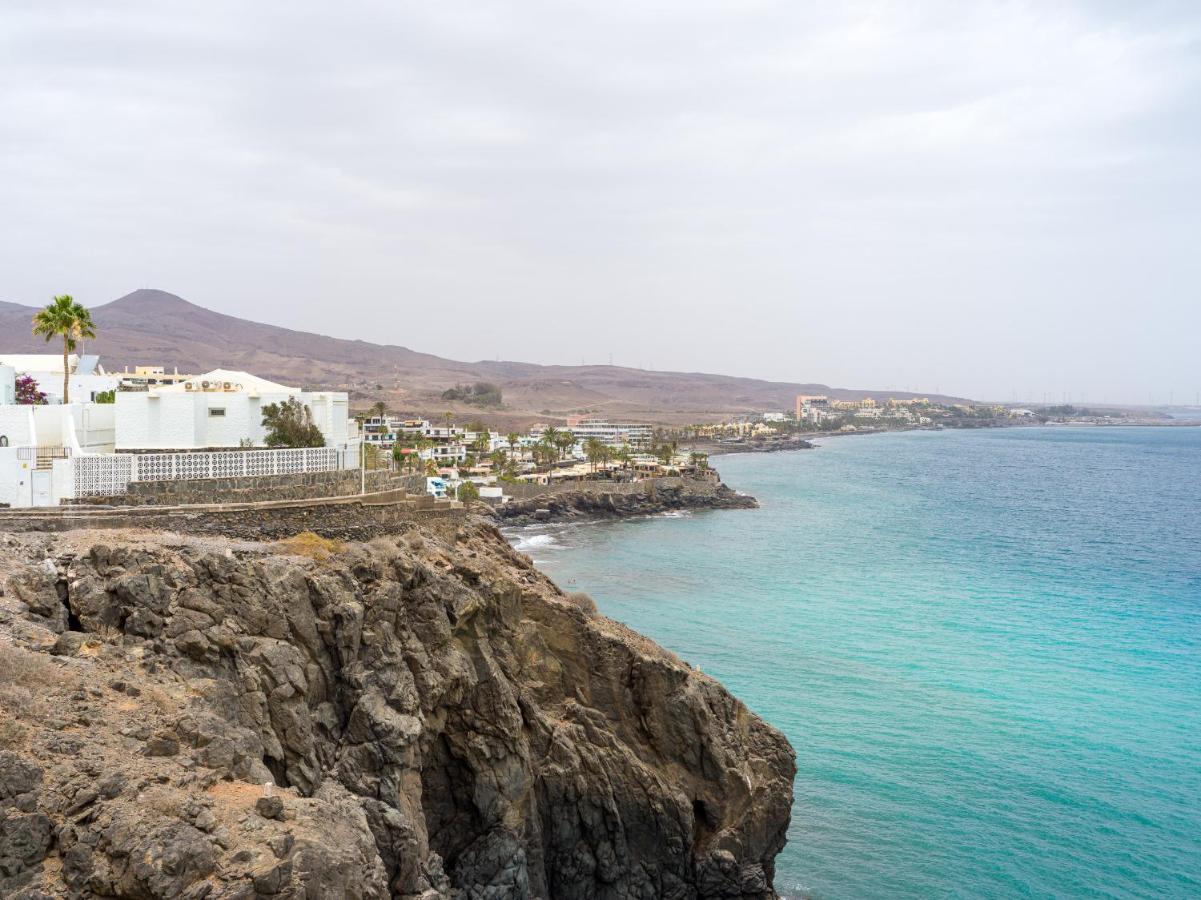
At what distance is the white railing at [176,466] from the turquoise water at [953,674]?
15523mm

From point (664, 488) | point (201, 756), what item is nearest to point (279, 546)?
point (201, 756)

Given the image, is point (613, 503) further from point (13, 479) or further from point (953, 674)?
point (13, 479)

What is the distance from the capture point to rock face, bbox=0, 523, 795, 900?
1041cm

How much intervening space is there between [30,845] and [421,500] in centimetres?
1577

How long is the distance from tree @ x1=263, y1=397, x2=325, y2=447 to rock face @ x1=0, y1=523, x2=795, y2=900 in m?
5.85

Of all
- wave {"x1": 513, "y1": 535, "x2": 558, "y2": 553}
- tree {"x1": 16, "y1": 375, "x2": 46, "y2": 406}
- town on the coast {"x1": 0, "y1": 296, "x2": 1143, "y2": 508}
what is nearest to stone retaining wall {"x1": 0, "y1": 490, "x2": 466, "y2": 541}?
town on the coast {"x1": 0, "y1": 296, "x2": 1143, "y2": 508}

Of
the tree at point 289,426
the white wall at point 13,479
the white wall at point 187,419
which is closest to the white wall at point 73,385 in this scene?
the white wall at point 187,419

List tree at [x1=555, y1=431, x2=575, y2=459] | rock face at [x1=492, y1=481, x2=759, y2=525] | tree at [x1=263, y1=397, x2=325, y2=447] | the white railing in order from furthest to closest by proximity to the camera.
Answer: tree at [x1=555, y1=431, x2=575, y2=459], rock face at [x1=492, y1=481, x2=759, y2=525], tree at [x1=263, y1=397, x2=325, y2=447], the white railing

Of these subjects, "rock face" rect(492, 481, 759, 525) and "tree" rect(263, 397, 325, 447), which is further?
"rock face" rect(492, 481, 759, 525)

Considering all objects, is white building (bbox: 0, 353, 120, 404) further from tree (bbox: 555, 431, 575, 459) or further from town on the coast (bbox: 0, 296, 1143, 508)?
tree (bbox: 555, 431, 575, 459)

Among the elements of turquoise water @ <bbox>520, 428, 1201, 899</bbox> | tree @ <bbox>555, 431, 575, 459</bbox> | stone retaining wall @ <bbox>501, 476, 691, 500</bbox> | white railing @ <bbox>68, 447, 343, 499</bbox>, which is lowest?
turquoise water @ <bbox>520, 428, 1201, 899</bbox>

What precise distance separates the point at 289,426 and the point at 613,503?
6971cm

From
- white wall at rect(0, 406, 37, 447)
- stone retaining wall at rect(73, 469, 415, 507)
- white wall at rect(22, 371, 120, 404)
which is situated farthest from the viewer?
white wall at rect(22, 371, 120, 404)

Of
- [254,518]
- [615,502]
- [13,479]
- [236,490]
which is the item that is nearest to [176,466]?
[236,490]
